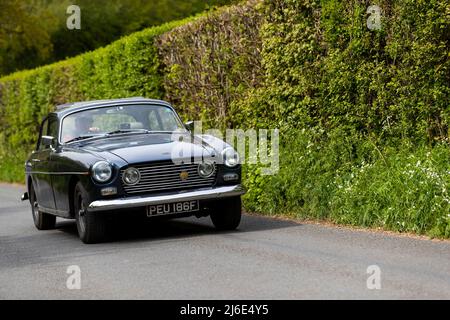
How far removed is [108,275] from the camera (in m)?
8.76

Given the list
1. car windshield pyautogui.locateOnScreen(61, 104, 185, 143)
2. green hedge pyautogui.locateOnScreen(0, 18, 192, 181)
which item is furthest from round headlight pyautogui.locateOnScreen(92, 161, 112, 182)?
green hedge pyautogui.locateOnScreen(0, 18, 192, 181)

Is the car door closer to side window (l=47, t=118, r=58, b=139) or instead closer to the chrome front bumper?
side window (l=47, t=118, r=58, b=139)

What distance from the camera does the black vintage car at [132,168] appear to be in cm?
1090

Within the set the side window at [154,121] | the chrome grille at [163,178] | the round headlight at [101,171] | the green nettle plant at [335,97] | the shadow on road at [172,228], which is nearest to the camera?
the round headlight at [101,171]

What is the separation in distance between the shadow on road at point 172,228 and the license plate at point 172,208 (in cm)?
24

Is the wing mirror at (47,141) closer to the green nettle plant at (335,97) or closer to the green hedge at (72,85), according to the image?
the green nettle plant at (335,97)

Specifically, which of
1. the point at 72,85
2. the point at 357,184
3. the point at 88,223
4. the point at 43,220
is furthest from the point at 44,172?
the point at 72,85

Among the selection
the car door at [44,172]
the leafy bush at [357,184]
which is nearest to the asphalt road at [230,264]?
the leafy bush at [357,184]

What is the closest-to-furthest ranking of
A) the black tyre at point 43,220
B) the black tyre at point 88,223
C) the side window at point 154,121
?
the black tyre at point 88,223
the side window at point 154,121
the black tyre at point 43,220

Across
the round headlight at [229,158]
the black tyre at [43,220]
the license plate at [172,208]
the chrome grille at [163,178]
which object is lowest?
the black tyre at [43,220]

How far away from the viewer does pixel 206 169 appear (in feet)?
37.1

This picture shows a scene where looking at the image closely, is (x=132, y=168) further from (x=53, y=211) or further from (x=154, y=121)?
(x=53, y=211)

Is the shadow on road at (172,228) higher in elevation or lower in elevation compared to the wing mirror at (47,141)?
lower

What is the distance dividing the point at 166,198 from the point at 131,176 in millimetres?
464
